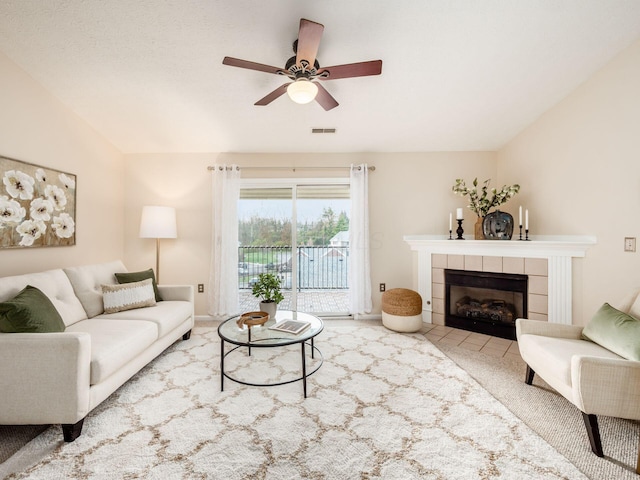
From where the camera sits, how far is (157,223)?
3.42m

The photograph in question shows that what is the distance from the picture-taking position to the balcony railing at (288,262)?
13.2 feet

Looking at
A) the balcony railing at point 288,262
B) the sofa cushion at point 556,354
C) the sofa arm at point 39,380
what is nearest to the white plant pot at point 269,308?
the sofa arm at point 39,380

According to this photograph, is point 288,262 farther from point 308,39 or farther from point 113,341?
point 308,39

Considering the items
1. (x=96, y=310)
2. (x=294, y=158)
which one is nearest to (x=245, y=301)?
(x=96, y=310)

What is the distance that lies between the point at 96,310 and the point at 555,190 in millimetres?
4750

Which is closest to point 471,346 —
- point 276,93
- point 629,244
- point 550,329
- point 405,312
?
point 405,312

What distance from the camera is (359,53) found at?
227cm

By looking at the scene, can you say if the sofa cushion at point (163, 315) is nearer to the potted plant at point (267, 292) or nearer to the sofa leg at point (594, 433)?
the potted plant at point (267, 292)

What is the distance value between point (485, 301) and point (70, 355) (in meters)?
4.02

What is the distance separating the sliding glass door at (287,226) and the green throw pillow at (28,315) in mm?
2217

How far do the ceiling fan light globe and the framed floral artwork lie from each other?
8.10 feet

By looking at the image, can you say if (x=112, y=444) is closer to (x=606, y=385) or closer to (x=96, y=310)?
(x=96, y=310)

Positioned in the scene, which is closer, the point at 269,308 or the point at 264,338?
the point at 264,338

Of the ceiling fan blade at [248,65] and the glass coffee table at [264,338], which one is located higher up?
the ceiling fan blade at [248,65]
